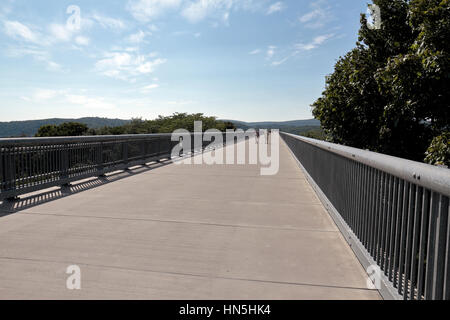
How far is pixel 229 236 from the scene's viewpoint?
4.79 meters

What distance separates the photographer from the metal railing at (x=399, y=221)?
2.07 meters

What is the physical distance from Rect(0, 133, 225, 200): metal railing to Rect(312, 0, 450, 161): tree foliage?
8932 millimetres

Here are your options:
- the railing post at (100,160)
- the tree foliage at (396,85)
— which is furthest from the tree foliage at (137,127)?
the railing post at (100,160)

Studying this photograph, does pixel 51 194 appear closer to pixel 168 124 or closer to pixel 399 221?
pixel 399 221

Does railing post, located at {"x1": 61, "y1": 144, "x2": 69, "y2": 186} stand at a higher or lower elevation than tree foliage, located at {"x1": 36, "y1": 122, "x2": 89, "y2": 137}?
lower

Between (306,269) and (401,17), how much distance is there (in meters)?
15.5

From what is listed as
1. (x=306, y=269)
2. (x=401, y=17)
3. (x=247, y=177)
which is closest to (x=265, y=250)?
(x=306, y=269)

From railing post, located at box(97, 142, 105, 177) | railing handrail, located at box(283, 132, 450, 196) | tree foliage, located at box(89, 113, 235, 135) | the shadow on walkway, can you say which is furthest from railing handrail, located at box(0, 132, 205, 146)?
tree foliage, located at box(89, 113, 235, 135)

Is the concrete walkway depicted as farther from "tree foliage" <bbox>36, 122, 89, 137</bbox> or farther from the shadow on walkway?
"tree foliage" <bbox>36, 122, 89, 137</bbox>

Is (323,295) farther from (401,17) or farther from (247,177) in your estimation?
(401,17)

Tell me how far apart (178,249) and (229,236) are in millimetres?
852

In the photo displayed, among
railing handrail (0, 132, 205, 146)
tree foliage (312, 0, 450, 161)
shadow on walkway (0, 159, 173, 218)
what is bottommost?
shadow on walkway (0, 159, 173, 218)

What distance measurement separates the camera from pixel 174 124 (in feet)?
295

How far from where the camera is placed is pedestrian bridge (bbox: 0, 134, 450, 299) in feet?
8.63
